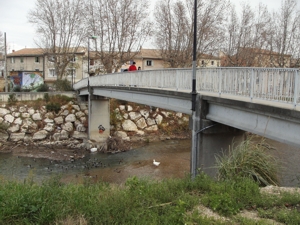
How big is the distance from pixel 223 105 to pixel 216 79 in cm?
91

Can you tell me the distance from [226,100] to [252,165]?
1.96 m

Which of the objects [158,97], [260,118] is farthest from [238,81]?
[158,97]

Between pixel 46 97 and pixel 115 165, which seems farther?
pixel 46 97

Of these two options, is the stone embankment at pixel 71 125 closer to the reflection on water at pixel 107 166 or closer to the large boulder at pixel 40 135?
the large boulder at pixel 40 135

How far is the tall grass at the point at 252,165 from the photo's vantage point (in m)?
7.35

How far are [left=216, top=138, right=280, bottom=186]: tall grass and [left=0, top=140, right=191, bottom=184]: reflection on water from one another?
25.2 ft

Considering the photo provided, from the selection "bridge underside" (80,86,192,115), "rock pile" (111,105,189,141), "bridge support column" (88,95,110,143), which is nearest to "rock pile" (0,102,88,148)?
"bridge support column" (88,95,110,143)

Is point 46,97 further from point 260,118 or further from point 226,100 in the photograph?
point 260,118

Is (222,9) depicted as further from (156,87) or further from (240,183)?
(240,183)

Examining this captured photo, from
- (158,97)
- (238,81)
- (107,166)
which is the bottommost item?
(107,166)

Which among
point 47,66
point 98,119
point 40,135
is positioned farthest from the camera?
point 47,66

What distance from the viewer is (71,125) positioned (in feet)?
85.3

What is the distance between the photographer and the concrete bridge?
6457mm

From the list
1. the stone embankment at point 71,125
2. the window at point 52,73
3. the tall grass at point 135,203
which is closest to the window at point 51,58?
Answer: the window at point 52,73
